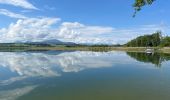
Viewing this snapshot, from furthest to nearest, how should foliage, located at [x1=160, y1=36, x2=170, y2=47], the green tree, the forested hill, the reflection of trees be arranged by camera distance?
the forested hill → foliage, located at [x1=160, y1=36, x2=170, y2=47] → the reflection of trees → the green tree

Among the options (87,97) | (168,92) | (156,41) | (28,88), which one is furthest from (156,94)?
(156,41)

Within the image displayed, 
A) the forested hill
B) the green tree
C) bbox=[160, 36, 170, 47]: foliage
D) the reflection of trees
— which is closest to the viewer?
the green tree

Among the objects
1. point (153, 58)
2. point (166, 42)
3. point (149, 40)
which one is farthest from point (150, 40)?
point (153, 58)

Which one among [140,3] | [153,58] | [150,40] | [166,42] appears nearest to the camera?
[140,3]

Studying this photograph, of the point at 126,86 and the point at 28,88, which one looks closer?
the point at 28,88

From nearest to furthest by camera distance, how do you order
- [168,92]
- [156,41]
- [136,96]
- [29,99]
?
[29,99]
[136,96]
[168,92]
[156,41]

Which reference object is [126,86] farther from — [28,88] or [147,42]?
[147,42]

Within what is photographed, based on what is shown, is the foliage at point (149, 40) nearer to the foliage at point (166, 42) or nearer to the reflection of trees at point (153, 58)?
the foliage at point (166, 42)

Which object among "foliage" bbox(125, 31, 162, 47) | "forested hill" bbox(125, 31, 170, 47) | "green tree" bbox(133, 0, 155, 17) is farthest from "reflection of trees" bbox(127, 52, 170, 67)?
"foliage" bbox(125, 31, 162, 47)

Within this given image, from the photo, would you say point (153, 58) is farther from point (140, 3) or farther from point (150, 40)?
point (150, 40)

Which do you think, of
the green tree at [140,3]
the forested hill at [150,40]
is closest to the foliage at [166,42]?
the forested hill at [150,40]

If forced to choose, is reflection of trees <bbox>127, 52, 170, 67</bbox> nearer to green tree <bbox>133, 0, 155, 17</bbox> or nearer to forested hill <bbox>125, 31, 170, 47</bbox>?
green tree <bbox>133, 0, 155, 17</bbox>

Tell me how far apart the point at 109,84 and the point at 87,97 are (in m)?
5.04

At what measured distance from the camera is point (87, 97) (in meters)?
14.8
